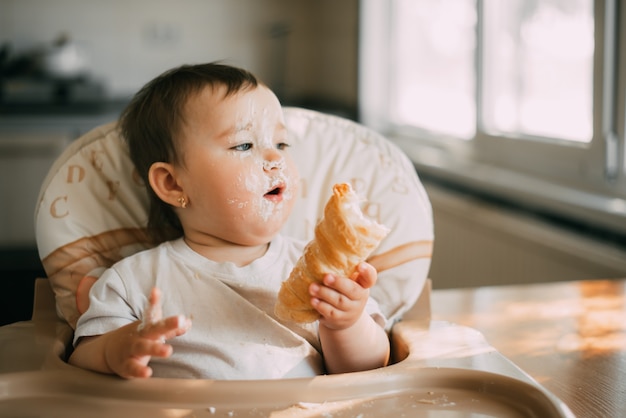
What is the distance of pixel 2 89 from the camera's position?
3736 mm

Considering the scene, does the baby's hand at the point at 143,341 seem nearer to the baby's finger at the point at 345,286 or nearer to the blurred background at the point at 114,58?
the baby's finger at the point at 345,286

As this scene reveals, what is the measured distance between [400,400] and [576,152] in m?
1.55

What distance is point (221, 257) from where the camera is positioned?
3.66 ft

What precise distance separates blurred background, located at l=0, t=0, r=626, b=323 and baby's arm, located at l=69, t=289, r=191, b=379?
0.30 metres

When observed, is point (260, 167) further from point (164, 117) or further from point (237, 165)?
point (164, 117)

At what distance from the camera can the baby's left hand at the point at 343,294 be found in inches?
35.1

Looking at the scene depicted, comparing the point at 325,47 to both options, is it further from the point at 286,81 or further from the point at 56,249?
the point at 56,249

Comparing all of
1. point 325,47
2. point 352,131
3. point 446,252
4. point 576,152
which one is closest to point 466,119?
point 446,252

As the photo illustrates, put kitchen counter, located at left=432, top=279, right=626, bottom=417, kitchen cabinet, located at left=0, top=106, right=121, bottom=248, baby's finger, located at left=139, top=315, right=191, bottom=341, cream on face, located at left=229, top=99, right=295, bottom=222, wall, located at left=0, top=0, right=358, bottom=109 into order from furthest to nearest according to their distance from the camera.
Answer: wall, located at left=0, top=0, right=358, bottom=109, kitchen cabinet, located at left=0, top=106, right=121, bottom=248, cream on face, located at left=229, top=99, right=295, bottom=222, kitchen counter, located at left=432, top=279, right=626, bottom=417, baby's finger, located at left=139, top=315, right=191, bottom=341

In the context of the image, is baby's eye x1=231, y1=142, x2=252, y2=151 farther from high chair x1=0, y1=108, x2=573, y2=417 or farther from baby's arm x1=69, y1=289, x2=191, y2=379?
baby's arm x1=69, y1=289, x2=191, y2=379

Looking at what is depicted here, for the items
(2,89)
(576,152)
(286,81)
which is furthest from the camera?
(286,81)

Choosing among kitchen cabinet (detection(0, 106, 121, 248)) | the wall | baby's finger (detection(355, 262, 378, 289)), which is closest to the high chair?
baby's finger (detection(355, 262, 378, 289))

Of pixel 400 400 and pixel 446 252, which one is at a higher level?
pixel 400 400

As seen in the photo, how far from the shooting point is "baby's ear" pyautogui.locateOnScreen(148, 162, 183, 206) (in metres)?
1.12
